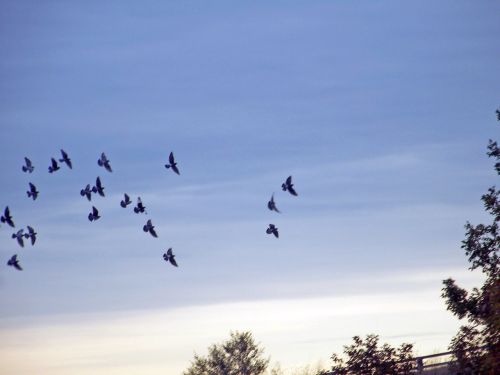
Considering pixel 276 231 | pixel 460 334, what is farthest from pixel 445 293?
pixel 276 231

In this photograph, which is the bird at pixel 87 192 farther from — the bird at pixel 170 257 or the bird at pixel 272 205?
the bird at pixel 272 205

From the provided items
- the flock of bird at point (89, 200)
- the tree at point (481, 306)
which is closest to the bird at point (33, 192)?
the flock of bird at point (89, 200)

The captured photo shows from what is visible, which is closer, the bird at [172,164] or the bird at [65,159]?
the bird at [172,164]

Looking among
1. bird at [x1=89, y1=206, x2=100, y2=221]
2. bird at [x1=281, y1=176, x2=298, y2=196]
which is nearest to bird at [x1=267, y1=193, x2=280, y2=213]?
bird at [x1=281, y1=176, x2=298, y2=196]

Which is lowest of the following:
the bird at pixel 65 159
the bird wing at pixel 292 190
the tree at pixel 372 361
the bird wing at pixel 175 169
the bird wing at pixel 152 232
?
the tree at pixel 372 361

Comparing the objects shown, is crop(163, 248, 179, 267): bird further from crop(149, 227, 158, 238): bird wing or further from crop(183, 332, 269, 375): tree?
crop(183, 332, 269, 375): tree

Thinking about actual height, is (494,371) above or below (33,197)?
below

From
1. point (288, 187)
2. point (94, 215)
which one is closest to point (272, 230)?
point (288, 187)

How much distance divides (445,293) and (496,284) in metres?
9.49

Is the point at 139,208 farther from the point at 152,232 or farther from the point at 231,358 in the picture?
the point at 231,358

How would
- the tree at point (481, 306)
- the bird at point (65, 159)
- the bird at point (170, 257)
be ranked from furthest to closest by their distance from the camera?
the bird at point (65, 159) < the bird at point (170, 257) < the tree at point (481, 306)

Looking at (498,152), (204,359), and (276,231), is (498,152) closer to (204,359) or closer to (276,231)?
(276,231)

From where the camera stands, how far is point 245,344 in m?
78.9

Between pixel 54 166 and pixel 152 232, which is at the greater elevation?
pixel 54 166
